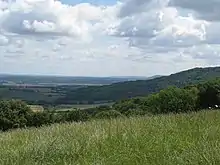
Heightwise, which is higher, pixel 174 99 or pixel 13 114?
pixel 174 99

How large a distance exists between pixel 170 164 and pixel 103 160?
98 cm

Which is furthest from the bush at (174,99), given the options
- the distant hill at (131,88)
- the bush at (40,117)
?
the distant hill at (131,88)

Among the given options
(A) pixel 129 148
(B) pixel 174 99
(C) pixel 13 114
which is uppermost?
(A) pixel 129 148

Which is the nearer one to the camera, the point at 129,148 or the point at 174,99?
the point at 129,148

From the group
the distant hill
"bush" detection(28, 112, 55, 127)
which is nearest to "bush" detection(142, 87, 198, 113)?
"bush" detection(28, 112, 55, 127)

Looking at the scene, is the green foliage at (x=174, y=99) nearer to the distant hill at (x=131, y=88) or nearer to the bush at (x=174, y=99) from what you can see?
the bush at (x=174, y=99)

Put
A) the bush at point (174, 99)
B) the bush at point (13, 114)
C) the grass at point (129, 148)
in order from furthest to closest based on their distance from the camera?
the bush at point (13, 114)
the bush at point (174, 99)
the grass at point (129, 148)

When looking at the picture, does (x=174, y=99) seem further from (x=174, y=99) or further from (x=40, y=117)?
(x=40, y=117)

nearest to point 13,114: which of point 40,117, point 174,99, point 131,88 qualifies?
point 40,117

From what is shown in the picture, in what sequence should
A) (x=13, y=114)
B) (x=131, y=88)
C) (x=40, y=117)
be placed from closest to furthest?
(x=13, y=114) → (x=40, y=117) → (x=131, y=88)

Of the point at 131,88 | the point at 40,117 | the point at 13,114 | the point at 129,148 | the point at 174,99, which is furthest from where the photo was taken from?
the point at 131,88

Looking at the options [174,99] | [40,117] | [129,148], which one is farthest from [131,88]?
[129,148]

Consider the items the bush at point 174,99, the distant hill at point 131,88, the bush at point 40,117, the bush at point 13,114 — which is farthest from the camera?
the distant hill at point 131,88

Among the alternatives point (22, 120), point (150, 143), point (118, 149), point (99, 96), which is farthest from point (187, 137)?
point (99, 96)
